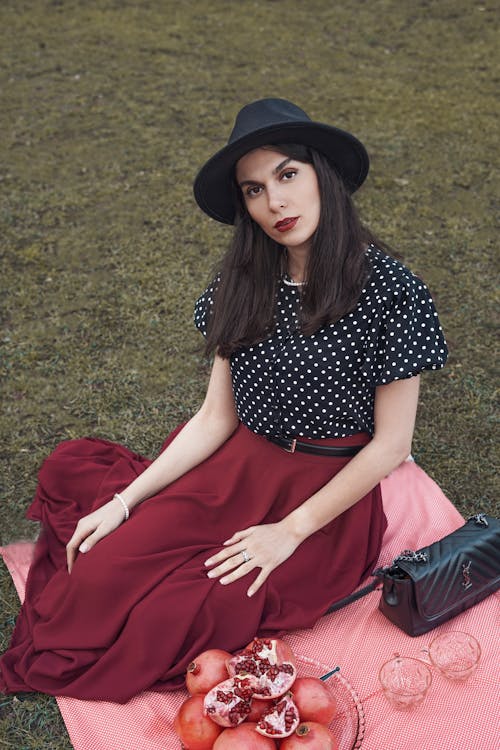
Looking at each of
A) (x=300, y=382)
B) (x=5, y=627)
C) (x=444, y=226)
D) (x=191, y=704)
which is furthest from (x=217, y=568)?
(x=444, y=226)

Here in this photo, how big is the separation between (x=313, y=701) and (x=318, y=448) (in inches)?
35.5

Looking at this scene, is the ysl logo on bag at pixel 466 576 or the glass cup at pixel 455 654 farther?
the ysl logo on bag at pixel 466 576

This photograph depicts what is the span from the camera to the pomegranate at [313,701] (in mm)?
2705

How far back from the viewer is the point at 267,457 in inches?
129

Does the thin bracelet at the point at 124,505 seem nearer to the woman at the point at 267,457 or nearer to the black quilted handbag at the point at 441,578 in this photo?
the woman at the point at 267,457

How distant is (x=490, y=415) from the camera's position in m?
4.66

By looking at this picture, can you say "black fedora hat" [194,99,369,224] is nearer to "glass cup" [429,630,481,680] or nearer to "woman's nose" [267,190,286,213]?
"woman's nose" [267,190,286,213]

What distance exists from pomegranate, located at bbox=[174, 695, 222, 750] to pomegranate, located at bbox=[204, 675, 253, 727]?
1.2 inches

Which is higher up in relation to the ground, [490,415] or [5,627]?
[490,415]

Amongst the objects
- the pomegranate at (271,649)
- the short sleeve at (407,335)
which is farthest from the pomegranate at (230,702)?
the short sleeve at (407,335)

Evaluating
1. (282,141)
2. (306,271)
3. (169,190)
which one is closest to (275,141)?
(282,141)

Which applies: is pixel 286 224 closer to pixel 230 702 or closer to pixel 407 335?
pixel 407 335

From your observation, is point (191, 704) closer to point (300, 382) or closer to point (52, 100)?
point (300, 382)

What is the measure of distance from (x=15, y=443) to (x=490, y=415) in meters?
2.60
